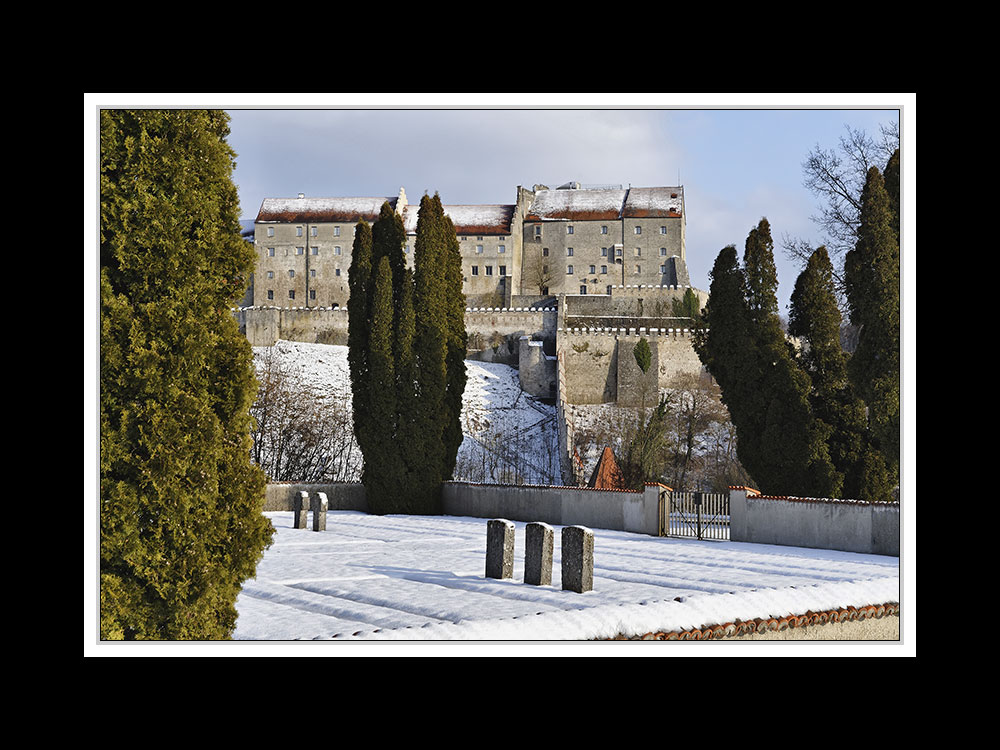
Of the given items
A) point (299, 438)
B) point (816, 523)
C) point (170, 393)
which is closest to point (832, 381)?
point (816, 523)

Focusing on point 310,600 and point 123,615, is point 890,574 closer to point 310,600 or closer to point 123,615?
point 310,600

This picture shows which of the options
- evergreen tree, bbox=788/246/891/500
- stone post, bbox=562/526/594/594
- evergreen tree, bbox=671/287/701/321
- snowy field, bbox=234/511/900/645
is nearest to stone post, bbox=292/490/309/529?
snowy field, bbox=234/511/900/645

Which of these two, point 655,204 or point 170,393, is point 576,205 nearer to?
point 655,204

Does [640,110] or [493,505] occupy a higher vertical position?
[640,110]

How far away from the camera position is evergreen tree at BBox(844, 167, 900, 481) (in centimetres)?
1545

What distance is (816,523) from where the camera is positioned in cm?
1446

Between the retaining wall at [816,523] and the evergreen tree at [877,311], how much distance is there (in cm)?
184

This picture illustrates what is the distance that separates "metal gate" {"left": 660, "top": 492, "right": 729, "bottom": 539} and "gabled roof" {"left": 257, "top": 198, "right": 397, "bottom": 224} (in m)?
47.5

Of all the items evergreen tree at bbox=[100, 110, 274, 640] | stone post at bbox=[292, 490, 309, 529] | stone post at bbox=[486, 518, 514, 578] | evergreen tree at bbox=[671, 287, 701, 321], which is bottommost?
stone post at bbox=[292, 490, 309, 529]

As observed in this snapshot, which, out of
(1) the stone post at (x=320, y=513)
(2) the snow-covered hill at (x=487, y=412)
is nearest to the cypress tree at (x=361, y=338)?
(1) the stone post at (x=320, y=513)

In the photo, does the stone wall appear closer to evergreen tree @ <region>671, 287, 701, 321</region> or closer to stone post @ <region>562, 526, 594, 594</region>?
evergreen tree @ <region>671, 287, 701, 321</region>

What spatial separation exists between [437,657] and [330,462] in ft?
85.0
